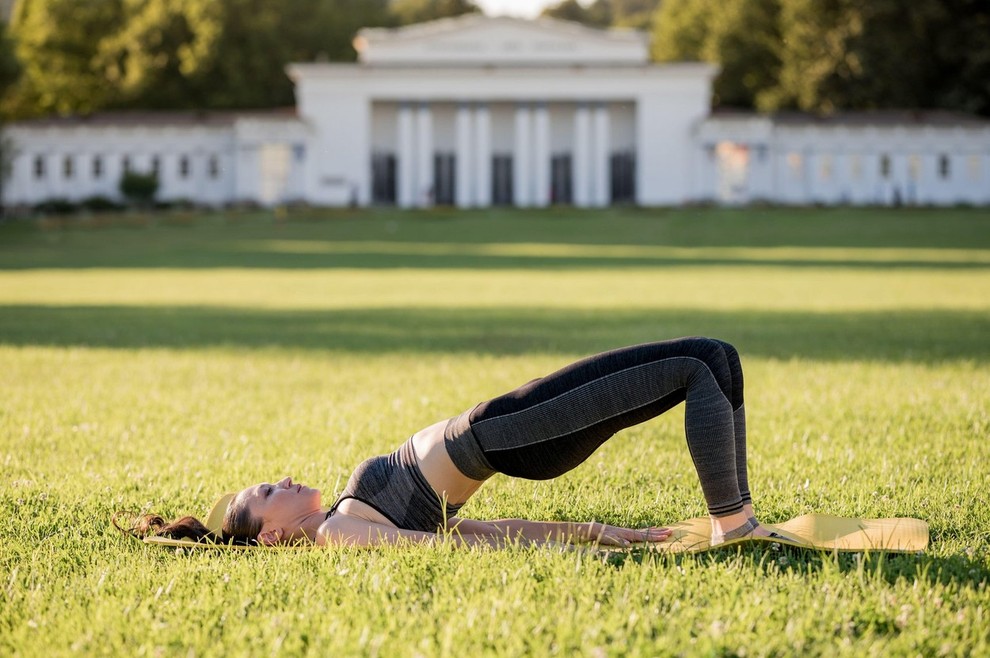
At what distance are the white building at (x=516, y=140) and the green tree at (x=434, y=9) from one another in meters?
28.4

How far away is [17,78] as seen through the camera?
179ft

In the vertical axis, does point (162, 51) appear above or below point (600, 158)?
above

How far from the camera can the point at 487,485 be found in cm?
642

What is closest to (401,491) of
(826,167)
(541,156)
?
(541,156)

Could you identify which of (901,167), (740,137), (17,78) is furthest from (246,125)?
(901,167)

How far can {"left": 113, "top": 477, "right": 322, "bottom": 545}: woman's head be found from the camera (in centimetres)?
490

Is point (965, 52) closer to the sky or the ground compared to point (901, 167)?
closer to the sky

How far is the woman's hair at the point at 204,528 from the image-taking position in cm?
492

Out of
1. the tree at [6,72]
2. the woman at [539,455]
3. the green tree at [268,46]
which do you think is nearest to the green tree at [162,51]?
the green tree at [268,46]

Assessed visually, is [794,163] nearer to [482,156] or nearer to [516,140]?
[516,140]

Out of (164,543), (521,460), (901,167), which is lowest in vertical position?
(901,167)

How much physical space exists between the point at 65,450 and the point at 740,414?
450 centimetres

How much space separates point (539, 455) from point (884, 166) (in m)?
72.6

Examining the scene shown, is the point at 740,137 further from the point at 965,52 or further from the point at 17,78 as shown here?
the point at 17,78
